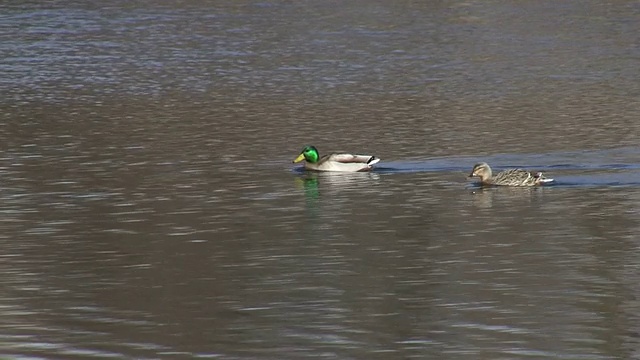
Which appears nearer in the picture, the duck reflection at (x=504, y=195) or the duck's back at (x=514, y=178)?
the duck reflection at (x=504, y=195)

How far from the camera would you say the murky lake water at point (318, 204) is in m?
13.6

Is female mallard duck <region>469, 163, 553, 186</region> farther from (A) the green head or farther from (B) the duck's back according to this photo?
(A) the green head

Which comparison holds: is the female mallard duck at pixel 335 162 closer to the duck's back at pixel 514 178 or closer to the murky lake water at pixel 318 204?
the murky lake water at pixel 318 204

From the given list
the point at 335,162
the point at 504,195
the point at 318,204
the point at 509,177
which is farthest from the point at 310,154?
the point at 504,195

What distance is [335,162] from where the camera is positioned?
23.8m

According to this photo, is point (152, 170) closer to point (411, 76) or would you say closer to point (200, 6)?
point (411, 76)

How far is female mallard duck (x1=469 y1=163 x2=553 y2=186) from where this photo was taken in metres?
21.8

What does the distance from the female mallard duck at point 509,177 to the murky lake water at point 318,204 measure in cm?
16

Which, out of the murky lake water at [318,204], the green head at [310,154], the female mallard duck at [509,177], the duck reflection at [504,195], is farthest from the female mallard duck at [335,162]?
the duck reflection at [504,195]

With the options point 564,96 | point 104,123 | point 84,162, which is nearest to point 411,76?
point 564,96

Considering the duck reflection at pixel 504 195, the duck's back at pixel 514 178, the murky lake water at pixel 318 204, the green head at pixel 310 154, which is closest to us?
the murky lake water at pixel 318 204

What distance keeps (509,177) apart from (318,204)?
2.87m

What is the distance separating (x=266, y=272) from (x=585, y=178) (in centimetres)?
767

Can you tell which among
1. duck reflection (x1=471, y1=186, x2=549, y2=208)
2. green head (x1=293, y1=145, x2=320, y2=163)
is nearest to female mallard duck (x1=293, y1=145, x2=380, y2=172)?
green head (x1=293, y1=145, x2=320, y2=163)
